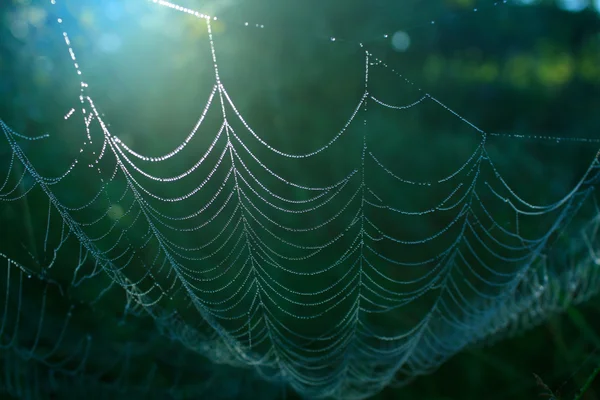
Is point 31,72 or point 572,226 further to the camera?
point 572,226

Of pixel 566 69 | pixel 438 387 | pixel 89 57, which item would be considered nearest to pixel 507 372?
pixel 438 387

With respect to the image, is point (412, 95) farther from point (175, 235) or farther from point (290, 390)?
point (290, 390)

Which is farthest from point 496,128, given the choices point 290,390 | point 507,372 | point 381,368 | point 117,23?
point 117,23

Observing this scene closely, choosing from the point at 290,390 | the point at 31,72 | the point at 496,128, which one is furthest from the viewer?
the point at 496,128

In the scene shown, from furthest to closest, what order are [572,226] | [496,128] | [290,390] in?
[496,128]
[572,226]
[290,390]

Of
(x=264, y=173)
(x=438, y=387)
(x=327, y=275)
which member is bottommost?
(x=438, y=387)

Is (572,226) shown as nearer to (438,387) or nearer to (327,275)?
(438,387)

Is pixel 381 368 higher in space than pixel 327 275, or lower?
lower
